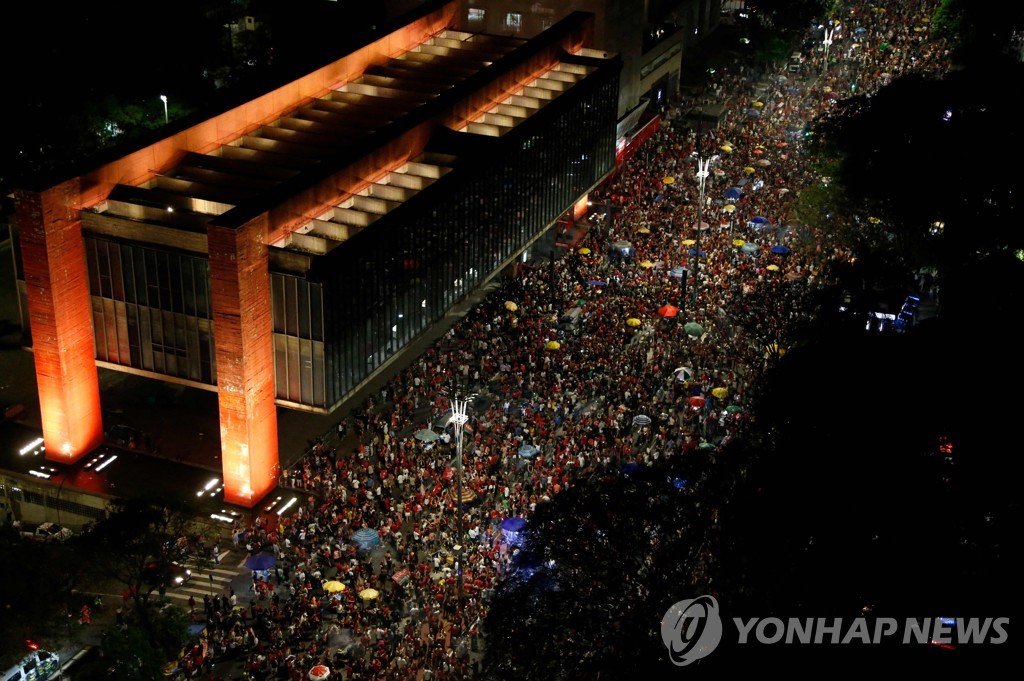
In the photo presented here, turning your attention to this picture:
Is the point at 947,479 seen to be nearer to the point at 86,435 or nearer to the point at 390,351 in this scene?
the point at 390,351

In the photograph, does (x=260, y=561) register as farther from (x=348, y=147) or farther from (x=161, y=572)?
(x=348, y=147)

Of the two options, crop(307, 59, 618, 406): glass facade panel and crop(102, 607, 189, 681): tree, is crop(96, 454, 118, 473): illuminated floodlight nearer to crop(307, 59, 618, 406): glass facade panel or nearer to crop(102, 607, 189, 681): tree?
crop(307, 59, 618, 406): glass facade panel

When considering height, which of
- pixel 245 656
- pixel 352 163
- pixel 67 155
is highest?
pixel 352 163

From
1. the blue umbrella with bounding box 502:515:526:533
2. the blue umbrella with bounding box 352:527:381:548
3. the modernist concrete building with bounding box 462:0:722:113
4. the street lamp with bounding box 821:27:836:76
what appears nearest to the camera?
the blue umbrella with bounding box 352:527:381:548

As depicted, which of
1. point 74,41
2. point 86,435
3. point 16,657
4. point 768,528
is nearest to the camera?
point 768,528

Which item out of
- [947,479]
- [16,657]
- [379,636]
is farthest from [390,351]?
[947,479]

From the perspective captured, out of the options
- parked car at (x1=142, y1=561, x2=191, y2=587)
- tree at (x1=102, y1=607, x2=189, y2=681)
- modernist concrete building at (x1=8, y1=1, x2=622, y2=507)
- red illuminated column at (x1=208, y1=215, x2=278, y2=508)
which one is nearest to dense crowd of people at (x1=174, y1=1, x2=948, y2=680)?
parked car at (x1=142, y1=561, x2=191, y2=587)

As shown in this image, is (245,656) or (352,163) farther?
(352,163)
